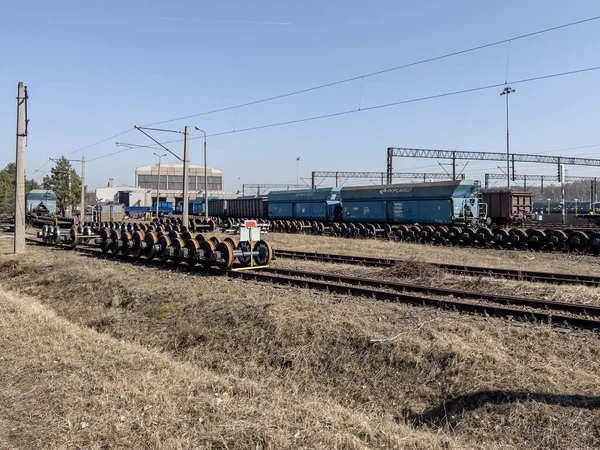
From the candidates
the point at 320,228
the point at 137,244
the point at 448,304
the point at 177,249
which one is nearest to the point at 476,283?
the point at 448,304

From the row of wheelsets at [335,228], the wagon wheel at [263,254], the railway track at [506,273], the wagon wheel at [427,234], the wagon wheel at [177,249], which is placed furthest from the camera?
the row of wheelsets at [335,228]

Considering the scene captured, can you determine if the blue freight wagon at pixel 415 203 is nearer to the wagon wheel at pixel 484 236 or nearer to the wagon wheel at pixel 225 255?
the wagon wheel at pixel 484 236

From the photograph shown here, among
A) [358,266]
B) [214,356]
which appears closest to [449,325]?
[214,356]

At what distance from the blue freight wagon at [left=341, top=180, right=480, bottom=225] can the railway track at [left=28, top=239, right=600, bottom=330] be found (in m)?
16.4

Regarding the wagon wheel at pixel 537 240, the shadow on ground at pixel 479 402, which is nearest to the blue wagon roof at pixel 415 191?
the wagon wheel at pixel 537 240

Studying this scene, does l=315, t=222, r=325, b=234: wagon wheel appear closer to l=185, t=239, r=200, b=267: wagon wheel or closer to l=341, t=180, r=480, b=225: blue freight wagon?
l=341, t=180, r=480, b=225: blue freight wagon

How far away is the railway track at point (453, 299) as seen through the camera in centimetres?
867

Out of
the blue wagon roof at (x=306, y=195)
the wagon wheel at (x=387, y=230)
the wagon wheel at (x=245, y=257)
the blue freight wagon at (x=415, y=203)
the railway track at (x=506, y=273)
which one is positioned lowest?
the railway track at (x=506, y=273)

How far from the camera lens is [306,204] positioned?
39531 mm

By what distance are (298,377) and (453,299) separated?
462 centimetres

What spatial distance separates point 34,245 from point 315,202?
1975cm

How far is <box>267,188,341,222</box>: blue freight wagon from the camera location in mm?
A: 37562

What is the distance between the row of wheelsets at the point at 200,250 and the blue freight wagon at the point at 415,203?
15.4 meters

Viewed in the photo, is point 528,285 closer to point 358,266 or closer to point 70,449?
point 358,266
